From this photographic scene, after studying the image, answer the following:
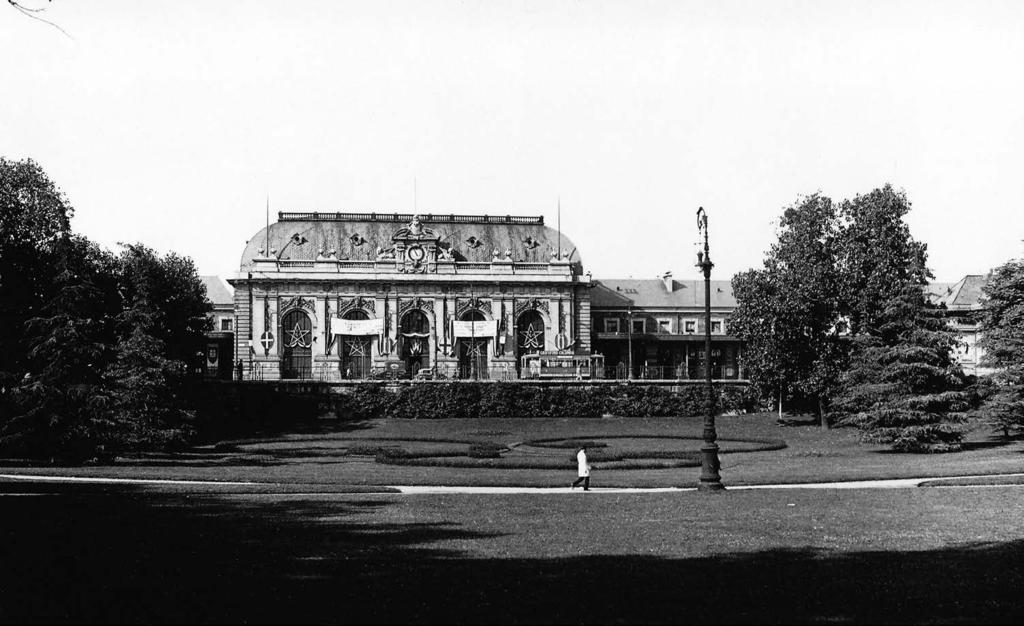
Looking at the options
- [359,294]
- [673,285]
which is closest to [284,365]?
[359,294]

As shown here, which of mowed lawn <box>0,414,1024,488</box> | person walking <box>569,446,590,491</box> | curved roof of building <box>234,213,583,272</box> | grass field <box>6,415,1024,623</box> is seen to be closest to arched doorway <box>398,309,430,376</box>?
curved roof of building <box>234,213,583,272</box>

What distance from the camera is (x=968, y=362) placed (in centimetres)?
9000

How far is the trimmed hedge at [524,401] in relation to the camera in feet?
228

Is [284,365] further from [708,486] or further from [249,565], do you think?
[249,565]

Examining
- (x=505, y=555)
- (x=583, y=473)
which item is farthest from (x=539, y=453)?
(x=505, y=555)

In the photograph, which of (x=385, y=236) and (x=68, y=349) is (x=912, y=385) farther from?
(x=385, y=236)

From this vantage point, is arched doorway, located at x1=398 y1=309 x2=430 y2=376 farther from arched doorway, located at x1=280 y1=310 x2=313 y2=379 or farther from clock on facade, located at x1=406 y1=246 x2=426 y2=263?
arched doorway, located at x1=280 y1=310 x2=313 y2=379

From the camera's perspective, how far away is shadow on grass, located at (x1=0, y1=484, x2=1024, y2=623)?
11.9 metres

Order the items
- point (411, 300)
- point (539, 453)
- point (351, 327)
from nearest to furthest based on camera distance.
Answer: point (539, 453)
point (351, 327)
point (411, 300)

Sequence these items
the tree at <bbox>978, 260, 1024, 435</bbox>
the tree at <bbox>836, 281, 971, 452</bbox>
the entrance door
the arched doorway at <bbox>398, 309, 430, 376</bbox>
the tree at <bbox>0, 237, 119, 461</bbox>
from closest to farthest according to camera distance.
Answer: the tree at <bbox>0, 237, 119, 461</bbox> → the tree at <bbox>836, 281, 971, 452</bbox> → the tree at <bbox>978, 260, 1024, 435</bbox> → the arched doorway at <bbox>398, 309, 430, 376</bbox> → the entrance door

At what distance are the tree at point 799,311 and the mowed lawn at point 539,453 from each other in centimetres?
307

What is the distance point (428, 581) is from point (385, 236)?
75.5 meters

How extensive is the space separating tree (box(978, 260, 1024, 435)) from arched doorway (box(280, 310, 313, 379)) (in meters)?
48.6

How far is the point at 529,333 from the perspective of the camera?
85500mm
